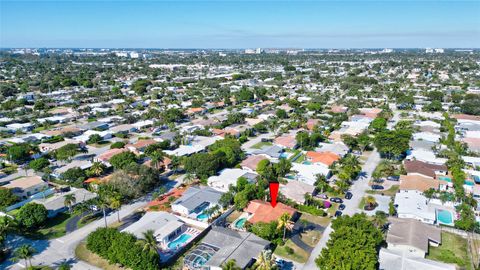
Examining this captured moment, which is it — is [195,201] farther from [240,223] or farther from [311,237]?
[311,237]

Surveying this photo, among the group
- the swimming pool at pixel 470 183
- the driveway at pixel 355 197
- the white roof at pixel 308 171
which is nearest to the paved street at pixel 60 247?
the driveway at pixel 355 197

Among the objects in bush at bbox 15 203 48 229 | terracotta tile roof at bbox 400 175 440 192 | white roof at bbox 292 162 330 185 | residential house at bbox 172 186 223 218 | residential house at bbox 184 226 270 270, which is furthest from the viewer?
white roof at bbox 292 162 330 185

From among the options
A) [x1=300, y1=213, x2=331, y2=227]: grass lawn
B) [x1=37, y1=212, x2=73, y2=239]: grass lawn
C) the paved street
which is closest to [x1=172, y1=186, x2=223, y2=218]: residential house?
the paved street

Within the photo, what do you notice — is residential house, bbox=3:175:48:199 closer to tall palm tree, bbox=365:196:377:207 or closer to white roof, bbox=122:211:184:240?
white roof, bbox=122:211:184:240

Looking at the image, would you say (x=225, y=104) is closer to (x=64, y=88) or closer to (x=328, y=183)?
(x=328, y=183)

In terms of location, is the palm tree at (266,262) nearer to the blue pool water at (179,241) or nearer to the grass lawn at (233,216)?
the blue pool water at (179,241)
